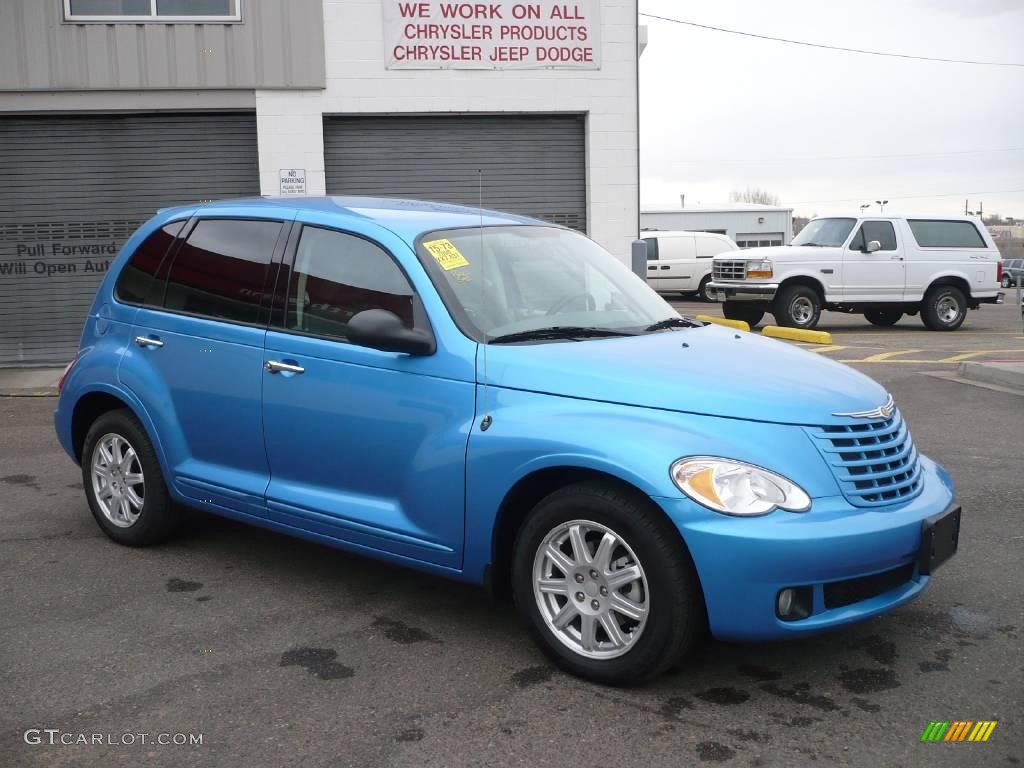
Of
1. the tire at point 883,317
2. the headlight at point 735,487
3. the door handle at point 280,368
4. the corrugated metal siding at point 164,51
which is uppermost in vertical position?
the corrugated metal siding at point 164,51

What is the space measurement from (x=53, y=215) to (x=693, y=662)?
43.0 ft

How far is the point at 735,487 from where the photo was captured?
3494 millimetres

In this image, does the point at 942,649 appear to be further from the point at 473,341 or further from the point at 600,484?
the point at 473,341

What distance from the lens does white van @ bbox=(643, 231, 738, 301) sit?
1072 inches

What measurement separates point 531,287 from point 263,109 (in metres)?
11.0

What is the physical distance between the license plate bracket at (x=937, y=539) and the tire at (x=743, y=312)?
14728 mm

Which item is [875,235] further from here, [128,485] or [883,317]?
[128,485]

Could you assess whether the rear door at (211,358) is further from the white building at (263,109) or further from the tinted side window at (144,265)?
the white building at (263,109)

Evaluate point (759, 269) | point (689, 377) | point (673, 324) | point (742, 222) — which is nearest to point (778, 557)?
point (689, 377)

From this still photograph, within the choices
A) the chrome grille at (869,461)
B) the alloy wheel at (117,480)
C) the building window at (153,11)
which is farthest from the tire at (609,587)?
the building window at (153,11)

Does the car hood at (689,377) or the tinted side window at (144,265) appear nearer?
the car hood at (689,377)

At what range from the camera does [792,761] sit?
3.19m

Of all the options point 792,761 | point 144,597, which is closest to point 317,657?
point 144,597

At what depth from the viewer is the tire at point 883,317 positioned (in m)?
19.8
